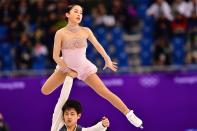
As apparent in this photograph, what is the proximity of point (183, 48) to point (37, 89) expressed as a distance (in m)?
3.54

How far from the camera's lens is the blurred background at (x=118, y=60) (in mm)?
13805

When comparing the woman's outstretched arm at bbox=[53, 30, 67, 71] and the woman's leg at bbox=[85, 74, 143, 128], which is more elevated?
the woman's outstretched arm at bbox=[53, 30, 67, 71]

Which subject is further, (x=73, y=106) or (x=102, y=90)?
(x=102, y=90)

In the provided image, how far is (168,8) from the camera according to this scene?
15078 millimetres

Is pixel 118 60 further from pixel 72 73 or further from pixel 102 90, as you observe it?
pixel 72 73

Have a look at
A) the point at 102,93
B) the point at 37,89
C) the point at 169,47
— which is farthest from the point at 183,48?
the point at 102,93

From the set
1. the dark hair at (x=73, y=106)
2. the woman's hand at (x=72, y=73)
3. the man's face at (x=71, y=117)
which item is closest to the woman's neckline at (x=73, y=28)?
the woman's hand at (x=72, y=73)

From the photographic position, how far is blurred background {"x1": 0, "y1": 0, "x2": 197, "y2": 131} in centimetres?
1380

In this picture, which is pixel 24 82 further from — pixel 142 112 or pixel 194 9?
pixel 194 9

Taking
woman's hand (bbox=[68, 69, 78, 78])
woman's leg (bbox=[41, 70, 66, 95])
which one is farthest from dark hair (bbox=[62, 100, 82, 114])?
woman's leg (bbox=[41, 70, 66, 95])

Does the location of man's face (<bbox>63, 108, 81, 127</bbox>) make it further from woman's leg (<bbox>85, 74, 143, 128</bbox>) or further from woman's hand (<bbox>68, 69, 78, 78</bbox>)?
woman's leg (<bbox>85, 74, 143, 128</bbox>)

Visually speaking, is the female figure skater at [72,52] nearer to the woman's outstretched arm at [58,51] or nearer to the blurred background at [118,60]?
the woman's outstretched arm at [58,51]

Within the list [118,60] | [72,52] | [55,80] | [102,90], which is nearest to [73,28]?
[72,52]

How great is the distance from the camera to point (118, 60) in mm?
14656
